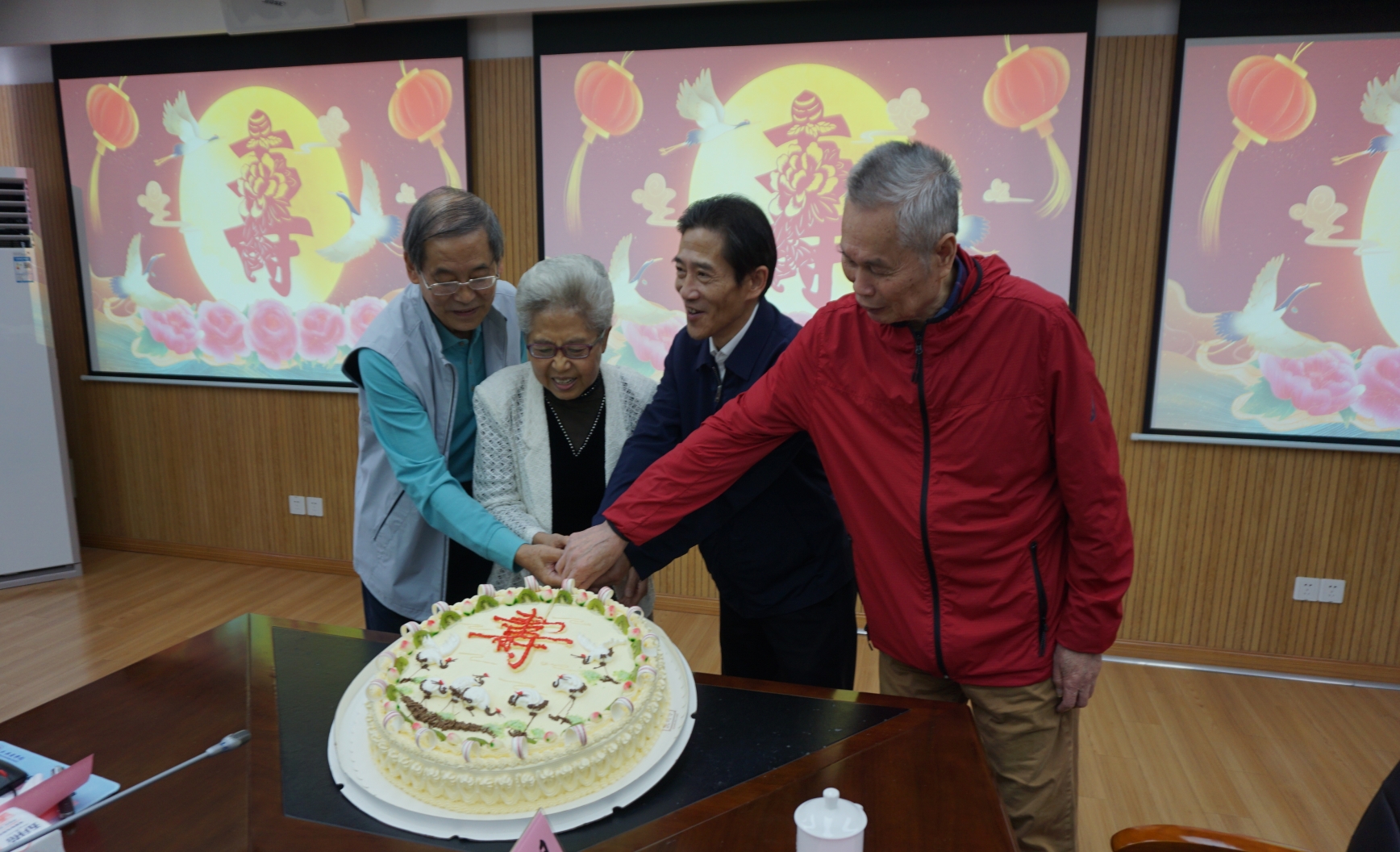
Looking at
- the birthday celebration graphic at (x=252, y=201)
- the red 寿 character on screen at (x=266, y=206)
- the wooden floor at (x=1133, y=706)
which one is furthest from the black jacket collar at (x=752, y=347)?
the red 寿 character on screen at (x=266, y=206)

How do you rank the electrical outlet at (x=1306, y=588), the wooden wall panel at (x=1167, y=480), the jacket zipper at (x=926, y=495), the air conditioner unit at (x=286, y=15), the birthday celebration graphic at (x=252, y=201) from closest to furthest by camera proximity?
the jacket zipper at (x=926, y=495) < the wooden wall panel at (x=1167, y=480) < the electrical outlet at (x=1306, y=588) < the air conditioner unit at (x=286, y=15) < the birthday celebration graphic at (x=252, y=201)

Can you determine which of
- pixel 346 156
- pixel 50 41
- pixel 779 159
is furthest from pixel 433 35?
pixel 50 41

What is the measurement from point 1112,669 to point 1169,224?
1.79 meters

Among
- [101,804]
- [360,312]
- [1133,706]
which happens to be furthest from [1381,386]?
[360,312]

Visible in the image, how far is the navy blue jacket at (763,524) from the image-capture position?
5.70 ft

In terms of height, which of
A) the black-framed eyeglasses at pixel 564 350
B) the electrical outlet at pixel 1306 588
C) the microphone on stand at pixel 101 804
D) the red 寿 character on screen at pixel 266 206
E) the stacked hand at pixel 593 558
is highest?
the red 寿 character on screen at pixel 266 206

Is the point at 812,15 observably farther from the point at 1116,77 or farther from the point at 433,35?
the point at 433,35

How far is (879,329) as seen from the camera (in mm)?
1486

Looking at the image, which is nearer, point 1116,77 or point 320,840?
point 320,840

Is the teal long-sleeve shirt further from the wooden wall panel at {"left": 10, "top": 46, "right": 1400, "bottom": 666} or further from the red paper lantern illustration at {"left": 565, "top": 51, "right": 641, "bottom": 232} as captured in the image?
the wooden wall panel at {"left": 10, "top": 46, "right": 1400, "bottom": 666}

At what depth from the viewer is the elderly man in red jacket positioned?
4.41 feet

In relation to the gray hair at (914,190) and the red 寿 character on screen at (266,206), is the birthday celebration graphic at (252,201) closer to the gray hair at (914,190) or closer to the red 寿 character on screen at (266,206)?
the red 寿 character on screen at (266,206)

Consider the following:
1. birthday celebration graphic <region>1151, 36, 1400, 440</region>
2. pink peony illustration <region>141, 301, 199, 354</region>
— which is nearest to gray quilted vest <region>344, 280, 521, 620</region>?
birthday celebration graphic <region>1151, 36, 1400, 440</region>

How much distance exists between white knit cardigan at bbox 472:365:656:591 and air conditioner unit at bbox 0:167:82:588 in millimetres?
3592
